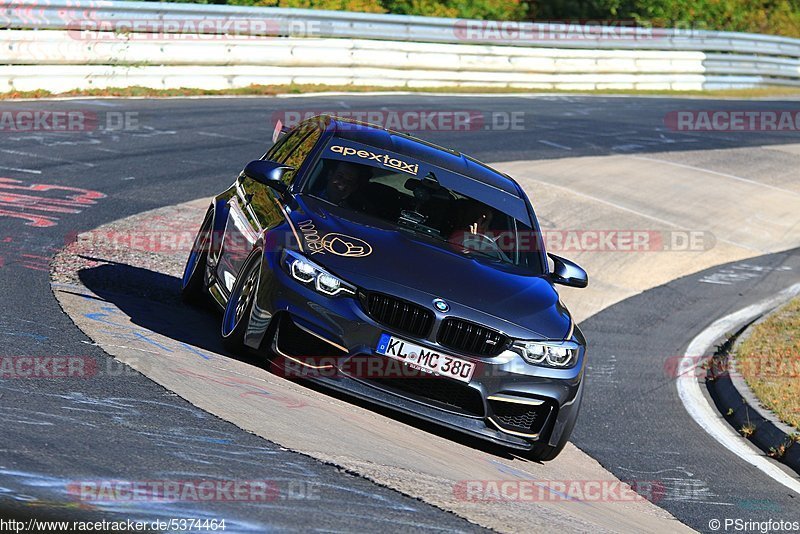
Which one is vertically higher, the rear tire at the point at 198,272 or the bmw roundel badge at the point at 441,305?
the bmw roundel badge at the point at 441,305

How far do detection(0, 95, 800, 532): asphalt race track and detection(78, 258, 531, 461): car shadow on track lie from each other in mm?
197

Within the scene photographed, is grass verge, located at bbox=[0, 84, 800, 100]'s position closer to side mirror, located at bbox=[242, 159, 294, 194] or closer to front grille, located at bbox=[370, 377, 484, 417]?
side mirror, located at bbox=[242, 159, 294, 194]

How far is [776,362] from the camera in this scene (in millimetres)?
10977

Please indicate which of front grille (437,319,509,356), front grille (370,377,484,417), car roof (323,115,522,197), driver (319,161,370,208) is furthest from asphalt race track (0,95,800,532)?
car roof (323,115,522,197)

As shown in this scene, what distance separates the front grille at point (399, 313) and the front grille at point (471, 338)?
121 mm

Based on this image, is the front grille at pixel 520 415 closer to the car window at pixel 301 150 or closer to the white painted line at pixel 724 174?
the car window at pixel 301 150

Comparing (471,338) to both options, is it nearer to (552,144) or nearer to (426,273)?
(426,273)

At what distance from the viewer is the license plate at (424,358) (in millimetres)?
6703

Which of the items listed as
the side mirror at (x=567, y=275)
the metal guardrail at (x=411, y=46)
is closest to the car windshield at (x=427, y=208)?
the side mirror at (x=567, y=275)

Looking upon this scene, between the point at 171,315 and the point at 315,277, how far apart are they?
7.10 ft

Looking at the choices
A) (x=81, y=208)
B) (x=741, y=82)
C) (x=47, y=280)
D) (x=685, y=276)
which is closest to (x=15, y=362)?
(x=47, y=280)

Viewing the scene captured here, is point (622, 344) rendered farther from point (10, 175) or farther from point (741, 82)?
point (741, 82)

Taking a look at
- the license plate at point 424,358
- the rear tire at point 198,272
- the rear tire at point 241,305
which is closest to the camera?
the license plate at point 424,358

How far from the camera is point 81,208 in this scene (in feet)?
39.0
